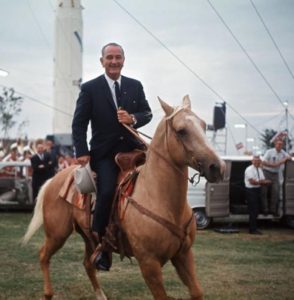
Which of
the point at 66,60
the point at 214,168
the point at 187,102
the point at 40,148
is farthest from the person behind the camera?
the point at 66,60

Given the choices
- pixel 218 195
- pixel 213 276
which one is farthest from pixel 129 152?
pixel 218 195

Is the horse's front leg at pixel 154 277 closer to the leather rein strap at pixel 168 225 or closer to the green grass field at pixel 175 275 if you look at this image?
the leather rein strap at pixel 168 225

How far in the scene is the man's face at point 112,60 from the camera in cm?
538

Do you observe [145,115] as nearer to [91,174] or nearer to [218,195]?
[91,174]

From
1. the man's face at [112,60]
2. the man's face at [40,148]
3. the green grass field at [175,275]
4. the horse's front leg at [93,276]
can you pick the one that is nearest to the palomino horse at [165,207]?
the man's face at [112,60]

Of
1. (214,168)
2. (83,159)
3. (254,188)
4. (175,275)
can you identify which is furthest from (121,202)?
(254,188)

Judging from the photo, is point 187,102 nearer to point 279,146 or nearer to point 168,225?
point 168,225

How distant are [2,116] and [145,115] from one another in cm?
3871

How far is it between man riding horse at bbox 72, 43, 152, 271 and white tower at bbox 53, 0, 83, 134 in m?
34.4

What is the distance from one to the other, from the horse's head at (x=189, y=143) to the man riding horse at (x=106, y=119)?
2.54 ft

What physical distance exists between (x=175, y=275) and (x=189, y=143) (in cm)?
413

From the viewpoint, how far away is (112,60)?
Result: 17.8 ft

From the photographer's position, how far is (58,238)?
21.3 ft

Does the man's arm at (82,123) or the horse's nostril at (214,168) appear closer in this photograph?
the horse's nostril at (214,168)
